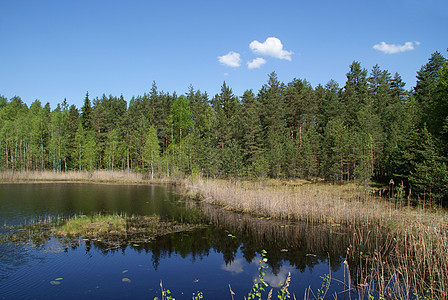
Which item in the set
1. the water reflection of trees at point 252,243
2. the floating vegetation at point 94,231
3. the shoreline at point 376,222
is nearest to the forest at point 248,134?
the shoreline at point 376,222

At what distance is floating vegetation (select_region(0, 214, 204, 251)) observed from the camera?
11961mm

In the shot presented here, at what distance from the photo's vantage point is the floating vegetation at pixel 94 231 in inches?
471

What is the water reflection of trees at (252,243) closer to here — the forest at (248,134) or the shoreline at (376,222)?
the shoreline at (376,222)

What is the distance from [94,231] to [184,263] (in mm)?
5336

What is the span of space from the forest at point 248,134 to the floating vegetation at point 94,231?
16.9 m

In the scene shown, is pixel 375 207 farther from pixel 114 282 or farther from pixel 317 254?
pixel 114 282

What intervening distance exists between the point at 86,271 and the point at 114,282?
1319 mm

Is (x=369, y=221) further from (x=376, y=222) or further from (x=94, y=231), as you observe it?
(x=94, y=231)

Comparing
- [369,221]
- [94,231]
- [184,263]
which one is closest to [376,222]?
[369,221]

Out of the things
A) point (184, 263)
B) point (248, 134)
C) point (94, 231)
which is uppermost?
point (248, 134)

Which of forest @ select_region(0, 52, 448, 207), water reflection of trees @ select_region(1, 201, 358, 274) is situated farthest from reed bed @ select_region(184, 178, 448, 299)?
forest @ select_region(0, 52, 448, 207)

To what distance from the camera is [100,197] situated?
2488cm

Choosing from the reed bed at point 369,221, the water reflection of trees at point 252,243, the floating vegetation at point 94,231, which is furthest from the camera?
the floating vegetation at point 94,231

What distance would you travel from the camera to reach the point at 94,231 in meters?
13.4
